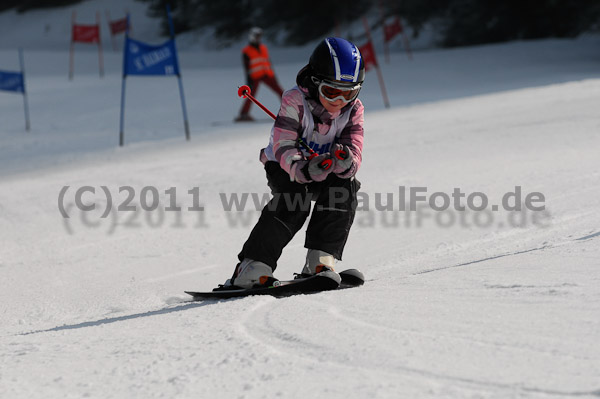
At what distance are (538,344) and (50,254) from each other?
12.9 ft

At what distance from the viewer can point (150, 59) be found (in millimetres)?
10969

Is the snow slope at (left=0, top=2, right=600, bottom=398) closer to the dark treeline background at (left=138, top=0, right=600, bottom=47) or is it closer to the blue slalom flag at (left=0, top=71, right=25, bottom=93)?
the blue slalom flag at (left=0, top=71, right=25, bottom=93)

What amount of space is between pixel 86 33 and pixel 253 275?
18.1 metres

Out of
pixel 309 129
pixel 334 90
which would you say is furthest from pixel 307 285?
pixel 334 90

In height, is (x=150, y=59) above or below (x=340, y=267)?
above

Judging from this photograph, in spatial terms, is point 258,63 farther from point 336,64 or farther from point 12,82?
point 336,64

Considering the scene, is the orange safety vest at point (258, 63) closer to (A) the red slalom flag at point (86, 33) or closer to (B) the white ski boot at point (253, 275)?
(A) the red slalom flag at point (86, 33)

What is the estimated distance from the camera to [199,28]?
3109cm

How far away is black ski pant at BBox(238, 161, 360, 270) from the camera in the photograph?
3.84m

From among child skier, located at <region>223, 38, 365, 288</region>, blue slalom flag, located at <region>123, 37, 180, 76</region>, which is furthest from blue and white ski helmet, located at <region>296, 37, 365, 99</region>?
blue slalom flag, located at <region>123, 37, 180, 76</region>

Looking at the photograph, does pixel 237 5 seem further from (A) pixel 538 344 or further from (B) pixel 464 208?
(A) pixel 538 344

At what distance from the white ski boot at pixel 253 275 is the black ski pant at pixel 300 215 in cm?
3

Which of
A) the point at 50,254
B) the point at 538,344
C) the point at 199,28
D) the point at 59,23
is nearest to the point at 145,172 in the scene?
the point at 50,254

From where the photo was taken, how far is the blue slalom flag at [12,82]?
12.9 meters
